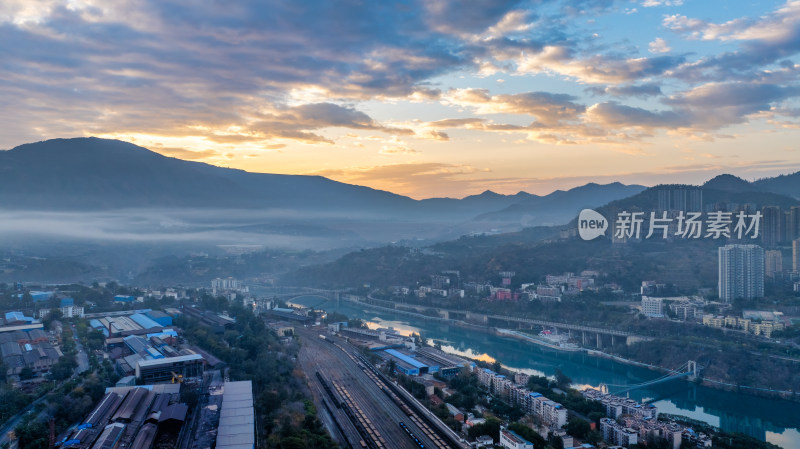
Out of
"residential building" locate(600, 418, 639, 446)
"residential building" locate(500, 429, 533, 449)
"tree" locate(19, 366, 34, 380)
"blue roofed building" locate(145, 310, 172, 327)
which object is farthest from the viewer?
"blue roofed building" locate(145, 310, 172, 327)

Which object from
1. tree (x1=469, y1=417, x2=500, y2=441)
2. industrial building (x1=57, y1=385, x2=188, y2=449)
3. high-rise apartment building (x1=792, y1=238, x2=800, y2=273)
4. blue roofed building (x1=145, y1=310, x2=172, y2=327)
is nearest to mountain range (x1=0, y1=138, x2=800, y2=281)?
high-rise apartment building (x1=792, y1=238, x2=800, y2=273)

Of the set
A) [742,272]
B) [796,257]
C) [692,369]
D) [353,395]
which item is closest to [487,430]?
[353,395]

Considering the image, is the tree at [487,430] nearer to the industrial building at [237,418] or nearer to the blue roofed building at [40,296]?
the industrial building at [237,418]

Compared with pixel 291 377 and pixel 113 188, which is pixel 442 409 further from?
pixel 113 188

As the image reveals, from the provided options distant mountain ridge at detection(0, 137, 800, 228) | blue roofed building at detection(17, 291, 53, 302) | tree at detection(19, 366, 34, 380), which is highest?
distant mountain ridge at detection(0, 137, 800, 228)

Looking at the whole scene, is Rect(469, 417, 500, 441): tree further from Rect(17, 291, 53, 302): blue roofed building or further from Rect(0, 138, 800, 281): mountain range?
Rect(0, 138, 800, 281): mountain range

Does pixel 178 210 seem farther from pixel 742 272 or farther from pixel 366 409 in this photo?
pixel 366 409
